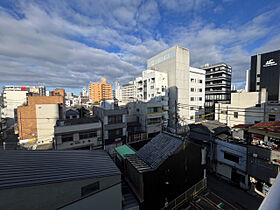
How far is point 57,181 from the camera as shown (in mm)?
6598

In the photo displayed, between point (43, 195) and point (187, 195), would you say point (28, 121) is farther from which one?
point (187, 195)

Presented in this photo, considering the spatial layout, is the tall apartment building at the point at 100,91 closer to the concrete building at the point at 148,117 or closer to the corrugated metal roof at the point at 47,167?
the concrete building at the point at 148,117

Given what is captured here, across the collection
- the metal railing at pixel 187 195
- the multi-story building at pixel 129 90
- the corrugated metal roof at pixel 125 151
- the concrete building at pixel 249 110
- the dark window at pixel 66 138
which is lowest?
the metal railing at pixel 187 195

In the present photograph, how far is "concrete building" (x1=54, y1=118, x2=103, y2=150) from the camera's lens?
18688 millimetres

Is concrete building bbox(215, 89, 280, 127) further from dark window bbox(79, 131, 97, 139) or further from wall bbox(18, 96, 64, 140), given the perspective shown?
wall bbox(18, 96, 64, 140)

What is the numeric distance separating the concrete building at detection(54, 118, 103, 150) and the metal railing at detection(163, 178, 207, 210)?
15.1 metres

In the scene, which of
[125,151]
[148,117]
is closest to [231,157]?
[125,151]

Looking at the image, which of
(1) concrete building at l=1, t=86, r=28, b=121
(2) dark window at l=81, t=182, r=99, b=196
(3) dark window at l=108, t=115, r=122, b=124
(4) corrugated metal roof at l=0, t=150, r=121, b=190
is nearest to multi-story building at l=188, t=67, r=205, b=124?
(3) dark window at l=108, t=115, r=122, b=124

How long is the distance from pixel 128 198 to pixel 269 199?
38.9 ft

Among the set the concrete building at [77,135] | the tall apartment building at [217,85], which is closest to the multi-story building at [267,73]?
the tall apartment building at [217,85]

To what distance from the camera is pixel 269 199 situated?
4.77 ft

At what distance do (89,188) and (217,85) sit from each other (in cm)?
5415

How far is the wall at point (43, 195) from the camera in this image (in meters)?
5.64

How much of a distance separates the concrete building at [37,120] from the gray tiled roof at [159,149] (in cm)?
2356
